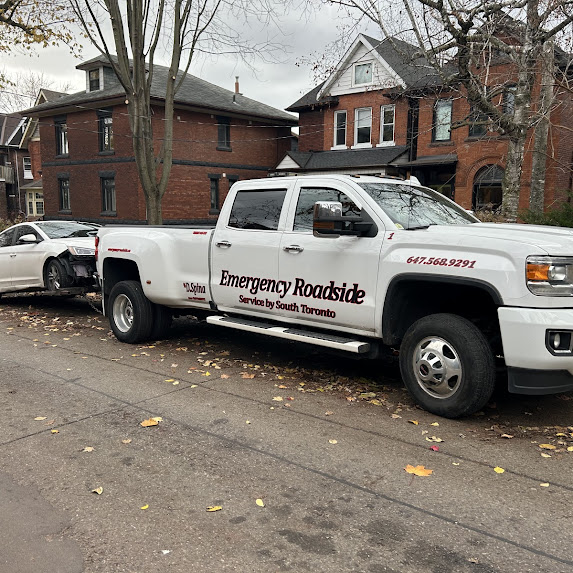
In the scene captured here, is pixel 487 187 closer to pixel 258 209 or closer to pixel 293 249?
pixel 258 209

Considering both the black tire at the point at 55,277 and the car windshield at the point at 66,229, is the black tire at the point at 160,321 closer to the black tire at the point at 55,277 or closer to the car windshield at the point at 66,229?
the black tire at the point at 55,277

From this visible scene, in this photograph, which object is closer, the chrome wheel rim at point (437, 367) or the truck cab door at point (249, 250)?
the chrome wheel rim at point (437, 367)

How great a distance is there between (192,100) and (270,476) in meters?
28.4

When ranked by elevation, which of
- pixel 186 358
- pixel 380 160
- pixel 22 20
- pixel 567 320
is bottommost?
pixel 186 358

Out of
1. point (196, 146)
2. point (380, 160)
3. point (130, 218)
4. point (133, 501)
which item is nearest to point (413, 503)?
point (133, 501)

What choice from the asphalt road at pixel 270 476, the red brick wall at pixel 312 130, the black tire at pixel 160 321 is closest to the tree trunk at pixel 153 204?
the black tire at pixel 160 321

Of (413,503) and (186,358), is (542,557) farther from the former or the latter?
(186,358)

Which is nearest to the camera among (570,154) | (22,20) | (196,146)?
(22,20)

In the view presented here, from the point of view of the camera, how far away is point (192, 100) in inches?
1169

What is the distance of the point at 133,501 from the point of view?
3.54 m

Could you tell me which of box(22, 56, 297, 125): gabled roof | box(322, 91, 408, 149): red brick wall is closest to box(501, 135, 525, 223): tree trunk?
box(322, 91, 408, 149): red brick wall

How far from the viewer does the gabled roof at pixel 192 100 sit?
2901 cm

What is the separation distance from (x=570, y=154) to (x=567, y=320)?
22223 millimetres

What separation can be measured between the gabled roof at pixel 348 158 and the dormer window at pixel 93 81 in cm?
1117
